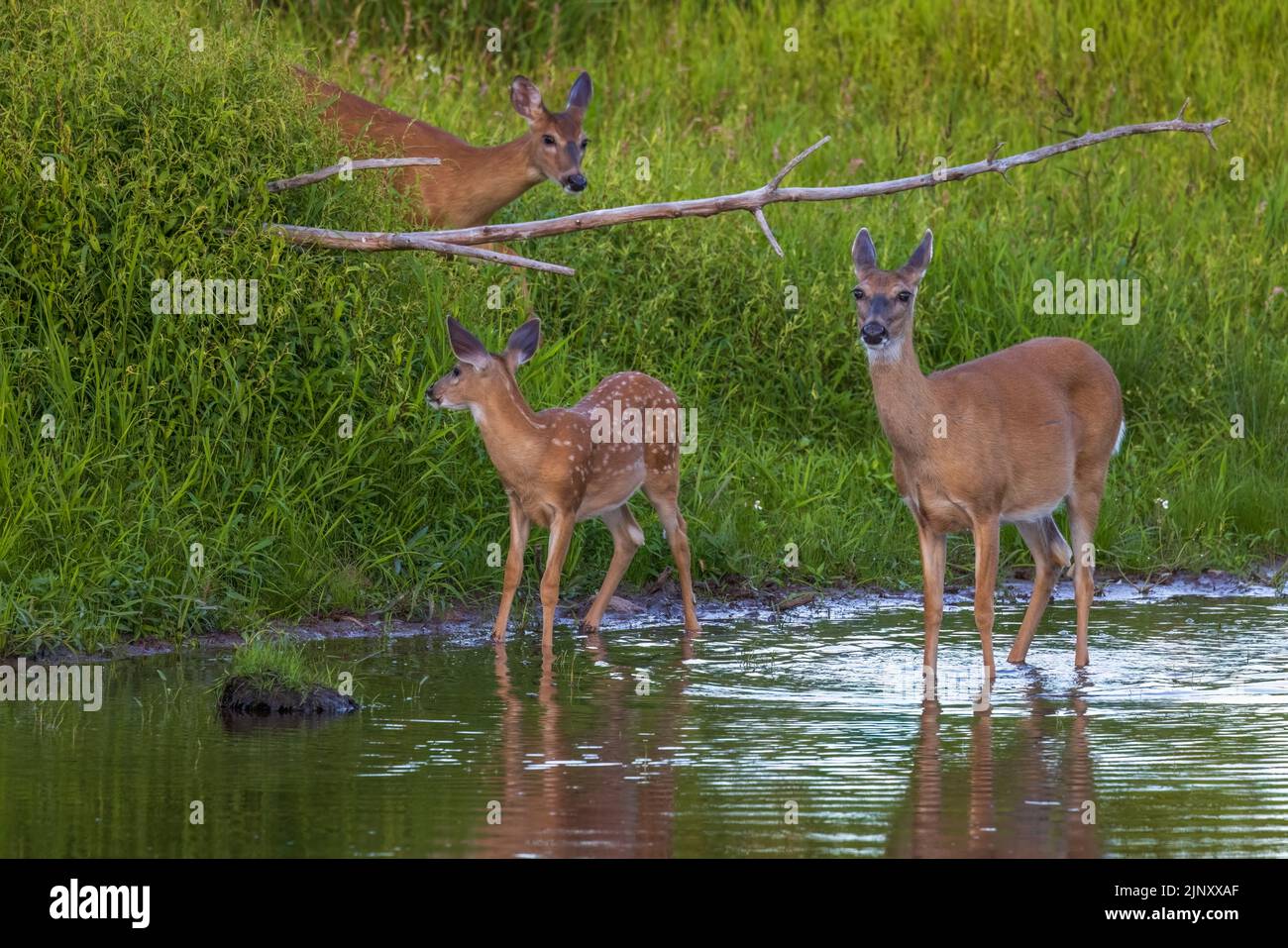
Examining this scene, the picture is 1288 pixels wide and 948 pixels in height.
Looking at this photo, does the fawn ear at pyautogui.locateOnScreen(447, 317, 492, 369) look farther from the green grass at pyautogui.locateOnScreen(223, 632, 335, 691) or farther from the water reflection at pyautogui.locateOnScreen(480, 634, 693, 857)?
the green grass at pyautogui.locateOnScreen(223, 632, 335, 691)

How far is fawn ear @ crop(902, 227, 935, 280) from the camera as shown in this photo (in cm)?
911

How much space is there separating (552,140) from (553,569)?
3.56 meters

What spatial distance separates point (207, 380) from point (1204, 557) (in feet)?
15.8

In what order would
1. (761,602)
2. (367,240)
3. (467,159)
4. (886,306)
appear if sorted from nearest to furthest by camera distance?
(886,306), (367,240), (761,602), (467,159)

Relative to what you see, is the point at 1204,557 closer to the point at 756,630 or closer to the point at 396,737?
the point at 756,630

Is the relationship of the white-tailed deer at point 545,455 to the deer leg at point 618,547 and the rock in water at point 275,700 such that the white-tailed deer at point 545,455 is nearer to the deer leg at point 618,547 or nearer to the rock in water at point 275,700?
the deer leg at point 618,547

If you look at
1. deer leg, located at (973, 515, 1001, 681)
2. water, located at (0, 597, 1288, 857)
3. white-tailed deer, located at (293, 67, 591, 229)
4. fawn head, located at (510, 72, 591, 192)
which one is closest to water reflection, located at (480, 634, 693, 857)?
water, located at (0, 597, 1288, 857)

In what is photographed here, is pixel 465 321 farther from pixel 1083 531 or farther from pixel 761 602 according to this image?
pixel 1083 531

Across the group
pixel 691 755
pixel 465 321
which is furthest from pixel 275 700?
pixel 465 321

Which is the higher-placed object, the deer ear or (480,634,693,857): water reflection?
the deer ear

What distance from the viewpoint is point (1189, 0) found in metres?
17.8

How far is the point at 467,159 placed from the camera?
1275 cm
